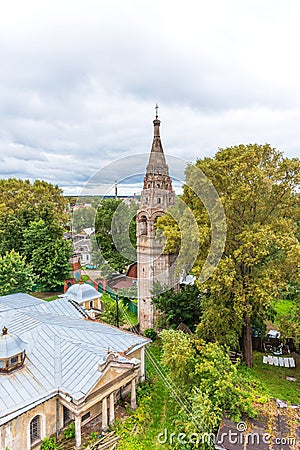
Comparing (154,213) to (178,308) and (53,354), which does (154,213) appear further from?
(53,354)

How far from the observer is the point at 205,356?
37.0 feet

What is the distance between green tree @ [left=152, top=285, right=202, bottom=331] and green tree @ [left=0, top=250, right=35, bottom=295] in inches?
463

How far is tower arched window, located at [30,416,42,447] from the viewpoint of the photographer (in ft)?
32.7

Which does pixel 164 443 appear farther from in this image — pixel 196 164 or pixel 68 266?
pixel 68 266

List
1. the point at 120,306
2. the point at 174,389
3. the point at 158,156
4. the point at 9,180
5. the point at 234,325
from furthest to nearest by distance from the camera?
1. the point at 9,180
2. the point at 120,306
3. the point at 158,156
4. the point at 234,325
5. the point at 174,389

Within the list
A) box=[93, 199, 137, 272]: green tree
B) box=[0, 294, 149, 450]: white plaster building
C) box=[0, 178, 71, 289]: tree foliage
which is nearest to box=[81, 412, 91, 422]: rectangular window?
box=[0, 294, 149, 450]: white plaster building

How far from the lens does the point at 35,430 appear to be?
10133mm

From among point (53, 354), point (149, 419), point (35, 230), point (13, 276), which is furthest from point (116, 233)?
point (149, 419)

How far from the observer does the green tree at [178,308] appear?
16359mm

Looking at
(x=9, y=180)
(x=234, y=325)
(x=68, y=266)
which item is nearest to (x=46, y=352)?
(x=234, y=325)

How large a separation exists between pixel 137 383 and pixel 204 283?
18.1ft

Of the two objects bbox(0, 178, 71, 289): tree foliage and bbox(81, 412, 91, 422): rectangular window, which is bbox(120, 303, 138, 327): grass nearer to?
bbox(0, 178, 71, 289): tree foliage

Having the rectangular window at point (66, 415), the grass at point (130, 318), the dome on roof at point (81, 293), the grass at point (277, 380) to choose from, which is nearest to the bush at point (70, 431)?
the rectangular window at point (66, 415)

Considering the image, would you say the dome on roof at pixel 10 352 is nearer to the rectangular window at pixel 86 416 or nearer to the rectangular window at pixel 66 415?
the rectangular window at pixel 66 415
